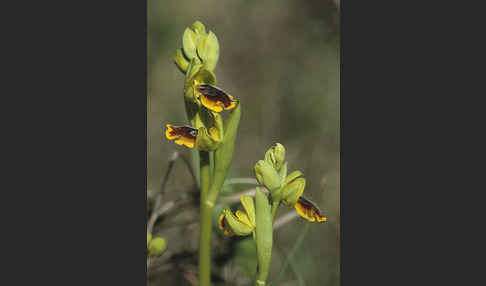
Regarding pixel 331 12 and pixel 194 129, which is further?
pixel 331 12

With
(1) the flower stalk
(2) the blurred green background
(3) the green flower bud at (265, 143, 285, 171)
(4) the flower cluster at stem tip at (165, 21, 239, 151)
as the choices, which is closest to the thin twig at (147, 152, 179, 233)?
(2) the blurred green background

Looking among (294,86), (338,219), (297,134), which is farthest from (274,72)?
(338,219)

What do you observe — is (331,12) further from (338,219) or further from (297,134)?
(338,219)

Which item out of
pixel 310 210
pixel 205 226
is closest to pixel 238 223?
pixel 205 226

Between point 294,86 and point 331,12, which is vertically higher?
point 331,12

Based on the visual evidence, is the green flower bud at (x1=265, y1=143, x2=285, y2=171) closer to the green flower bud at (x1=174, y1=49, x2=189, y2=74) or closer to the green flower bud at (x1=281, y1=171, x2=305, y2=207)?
the green flower bud at (x1=281, y1=171, x2=305, y2=207)

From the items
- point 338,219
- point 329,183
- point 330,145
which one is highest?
point 330,145
